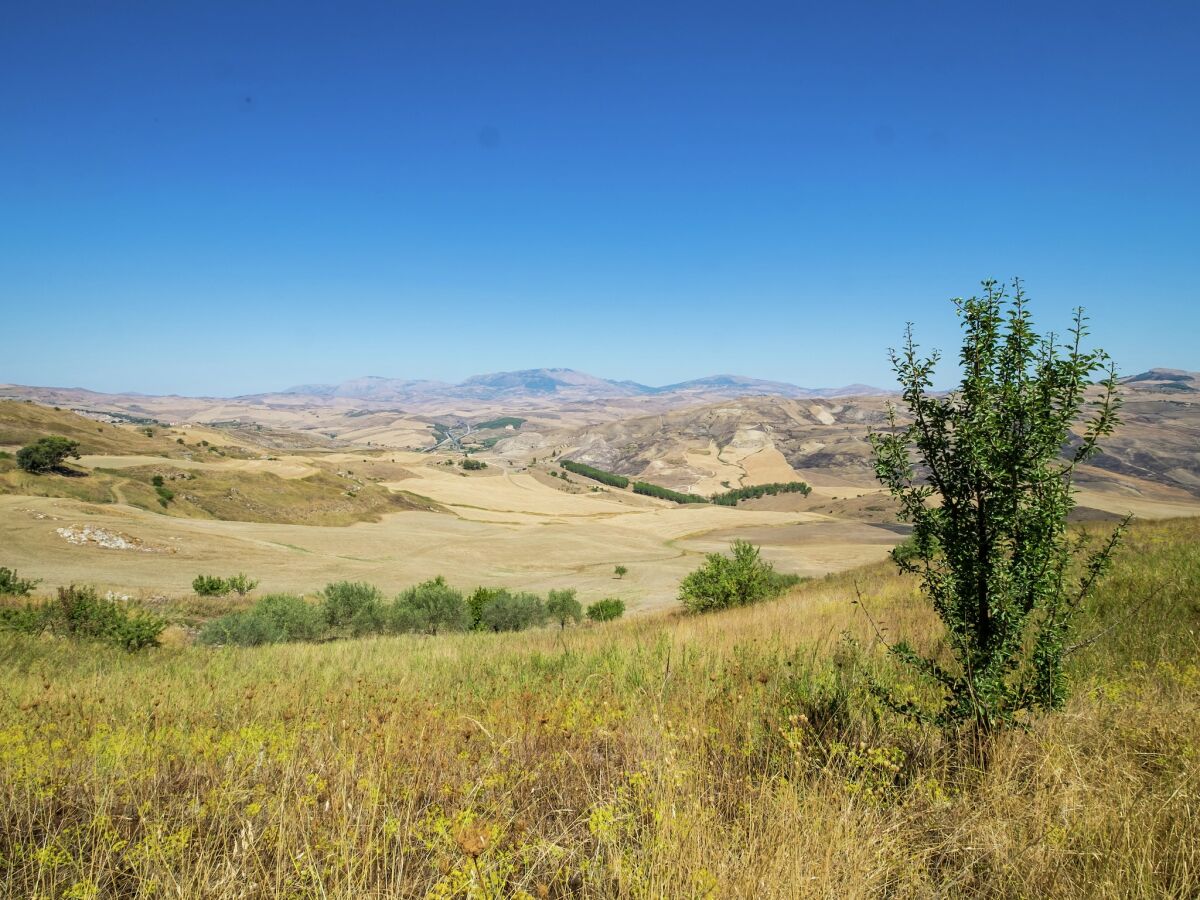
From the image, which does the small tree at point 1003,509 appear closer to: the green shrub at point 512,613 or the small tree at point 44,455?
the green shrub at point 512,613

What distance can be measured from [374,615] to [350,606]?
1333 millimetres

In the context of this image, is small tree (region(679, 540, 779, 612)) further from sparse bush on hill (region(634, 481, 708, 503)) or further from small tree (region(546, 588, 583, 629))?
sparse bush on hill (region(634, 481, 708, 503))

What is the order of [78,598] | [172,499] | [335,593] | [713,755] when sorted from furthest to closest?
[172,499], [335,593], [78,598], [713,755]

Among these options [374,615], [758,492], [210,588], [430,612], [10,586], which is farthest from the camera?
[758,492]

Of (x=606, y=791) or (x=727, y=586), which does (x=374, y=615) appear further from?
(x=606, y=791)

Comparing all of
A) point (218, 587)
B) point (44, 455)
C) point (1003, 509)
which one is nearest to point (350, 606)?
point (218, 587)

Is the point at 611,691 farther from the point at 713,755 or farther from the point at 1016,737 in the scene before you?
the point at 1016,737

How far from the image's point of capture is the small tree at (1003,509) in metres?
4.22

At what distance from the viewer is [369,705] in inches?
244

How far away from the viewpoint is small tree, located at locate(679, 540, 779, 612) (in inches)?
930

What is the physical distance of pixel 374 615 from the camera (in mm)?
25344

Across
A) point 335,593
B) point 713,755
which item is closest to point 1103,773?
point 713,755

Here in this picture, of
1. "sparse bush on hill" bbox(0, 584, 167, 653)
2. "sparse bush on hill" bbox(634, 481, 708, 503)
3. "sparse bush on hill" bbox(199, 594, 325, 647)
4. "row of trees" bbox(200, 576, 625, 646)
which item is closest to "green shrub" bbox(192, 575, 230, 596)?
"row of trees" bbox(200, 576, 625, 646)

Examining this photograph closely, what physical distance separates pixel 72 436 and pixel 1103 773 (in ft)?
436
